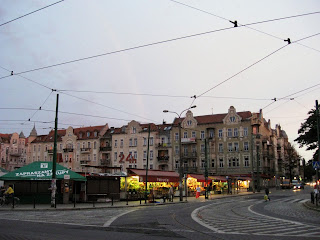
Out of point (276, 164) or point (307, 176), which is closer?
point (276, 164)

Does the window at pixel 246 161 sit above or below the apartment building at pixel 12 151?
below

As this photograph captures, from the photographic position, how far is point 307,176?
507ft

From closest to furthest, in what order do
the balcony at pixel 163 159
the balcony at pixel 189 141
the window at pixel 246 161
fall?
the window at pixel 246 161, the balcony at pixel 189 141, the balcony at pixel 163 159

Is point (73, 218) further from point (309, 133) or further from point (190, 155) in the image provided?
point (190, 155)

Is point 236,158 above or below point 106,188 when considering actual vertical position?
above

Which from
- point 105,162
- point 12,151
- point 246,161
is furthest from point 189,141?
point 12,151

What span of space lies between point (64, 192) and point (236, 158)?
147ft

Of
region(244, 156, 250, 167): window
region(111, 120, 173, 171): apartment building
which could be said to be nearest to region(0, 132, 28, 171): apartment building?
region(111, 120, 173, 171): apartment building

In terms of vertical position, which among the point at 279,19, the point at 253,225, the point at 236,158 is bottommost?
the point at 253,225

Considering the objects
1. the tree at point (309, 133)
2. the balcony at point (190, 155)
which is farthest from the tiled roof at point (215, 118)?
the tree at point (309, 133)

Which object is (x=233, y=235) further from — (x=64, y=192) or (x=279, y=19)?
(x=64, y=192)

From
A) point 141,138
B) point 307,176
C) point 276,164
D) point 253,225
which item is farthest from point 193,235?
point 307,176

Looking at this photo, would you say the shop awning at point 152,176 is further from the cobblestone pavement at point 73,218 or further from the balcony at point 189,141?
the balcony at point 189,141

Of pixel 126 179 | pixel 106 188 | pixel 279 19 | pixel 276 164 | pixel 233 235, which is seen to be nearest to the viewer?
pixel 233 235
